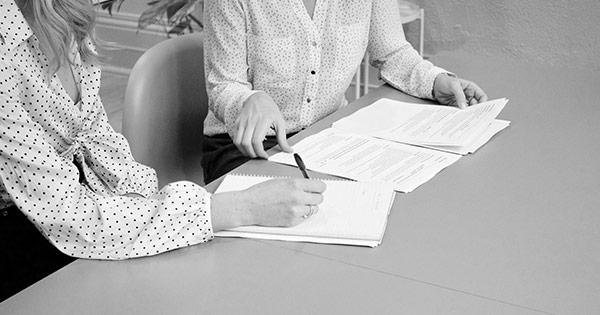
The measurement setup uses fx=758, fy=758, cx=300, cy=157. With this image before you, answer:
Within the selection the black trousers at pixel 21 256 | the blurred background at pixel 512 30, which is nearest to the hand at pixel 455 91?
the black trousers at pixel 21 256

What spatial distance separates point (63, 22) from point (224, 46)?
499 mm

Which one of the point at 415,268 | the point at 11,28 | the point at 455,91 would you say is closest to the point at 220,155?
the point at 455,91

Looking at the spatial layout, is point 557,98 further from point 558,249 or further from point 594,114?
point 558,249

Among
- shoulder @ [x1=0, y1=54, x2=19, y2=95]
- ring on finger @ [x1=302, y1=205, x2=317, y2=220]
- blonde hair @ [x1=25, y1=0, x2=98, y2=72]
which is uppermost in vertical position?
blonde hair @ [x1=25, y1=0, x2=98, y2=72]

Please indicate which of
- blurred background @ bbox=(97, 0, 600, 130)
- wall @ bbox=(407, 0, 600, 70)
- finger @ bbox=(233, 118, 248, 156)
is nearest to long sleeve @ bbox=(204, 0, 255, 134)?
finger @ bbox=(233, 118, 248, 156)

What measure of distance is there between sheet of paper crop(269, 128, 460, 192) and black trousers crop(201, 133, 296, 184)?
26 cm

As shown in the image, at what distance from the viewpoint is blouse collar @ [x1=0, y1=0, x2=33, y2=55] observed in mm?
1220

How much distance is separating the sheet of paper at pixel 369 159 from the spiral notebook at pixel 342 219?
55 millimetres

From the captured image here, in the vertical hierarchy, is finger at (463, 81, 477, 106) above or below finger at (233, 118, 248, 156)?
below

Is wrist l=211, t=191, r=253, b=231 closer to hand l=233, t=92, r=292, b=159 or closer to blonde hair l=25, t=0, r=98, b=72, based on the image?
hand l=233, t=92, r=292, b=159

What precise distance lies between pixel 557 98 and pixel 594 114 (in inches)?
4.9

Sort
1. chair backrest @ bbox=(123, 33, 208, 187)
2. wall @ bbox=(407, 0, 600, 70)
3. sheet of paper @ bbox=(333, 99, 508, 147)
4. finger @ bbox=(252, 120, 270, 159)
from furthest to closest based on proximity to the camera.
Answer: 1. wall @ bbox=(407, 0, 600, 70)
2. chair backrest @ bbox=(123, 33, 208, 187)
3. sheet of paper @ bbox=(333, 99, 508, 147)
4. finger @ bbox=(252, 120, 270, 159)

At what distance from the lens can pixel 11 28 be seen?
1225 mm

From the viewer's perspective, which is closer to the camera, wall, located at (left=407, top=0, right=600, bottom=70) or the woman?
the woman
